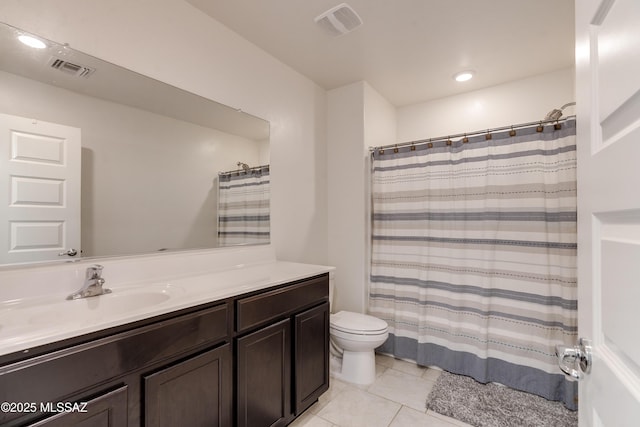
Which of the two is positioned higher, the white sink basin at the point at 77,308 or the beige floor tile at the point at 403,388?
the white sink basin at the point at 77,308

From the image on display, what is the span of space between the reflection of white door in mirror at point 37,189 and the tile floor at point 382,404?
61.2 inches

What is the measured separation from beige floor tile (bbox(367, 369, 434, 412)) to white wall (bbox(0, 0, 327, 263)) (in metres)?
1.07

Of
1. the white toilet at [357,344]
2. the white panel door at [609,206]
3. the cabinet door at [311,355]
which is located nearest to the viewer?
the white panel door at [609,206]

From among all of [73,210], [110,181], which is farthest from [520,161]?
[73,210]

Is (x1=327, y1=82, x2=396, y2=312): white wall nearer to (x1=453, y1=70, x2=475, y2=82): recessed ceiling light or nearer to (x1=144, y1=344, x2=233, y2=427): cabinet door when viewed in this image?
(x1=453, y1=70, x2=475, y2=82): recessed ceiling light

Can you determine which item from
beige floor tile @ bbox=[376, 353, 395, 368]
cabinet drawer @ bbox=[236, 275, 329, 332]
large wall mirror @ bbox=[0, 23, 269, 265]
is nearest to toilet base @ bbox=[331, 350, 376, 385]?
beige floor tile @ bbox=[376, 353, 395, 368]

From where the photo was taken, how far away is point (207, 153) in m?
1.82

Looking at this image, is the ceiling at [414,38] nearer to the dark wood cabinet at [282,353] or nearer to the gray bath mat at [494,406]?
the dark wood cabinet at [282,353]

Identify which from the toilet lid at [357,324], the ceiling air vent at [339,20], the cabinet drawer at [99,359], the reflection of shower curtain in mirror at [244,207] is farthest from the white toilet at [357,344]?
the ceiling air vent at [339,20]

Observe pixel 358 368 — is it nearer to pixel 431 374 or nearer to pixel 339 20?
pixel 431 374

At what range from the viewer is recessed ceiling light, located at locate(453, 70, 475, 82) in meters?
2.49

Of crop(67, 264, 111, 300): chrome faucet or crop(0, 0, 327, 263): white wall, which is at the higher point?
crop(0, 0, 327, 263): white wall

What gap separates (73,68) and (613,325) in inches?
77.4

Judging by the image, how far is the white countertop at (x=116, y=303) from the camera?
82cm
